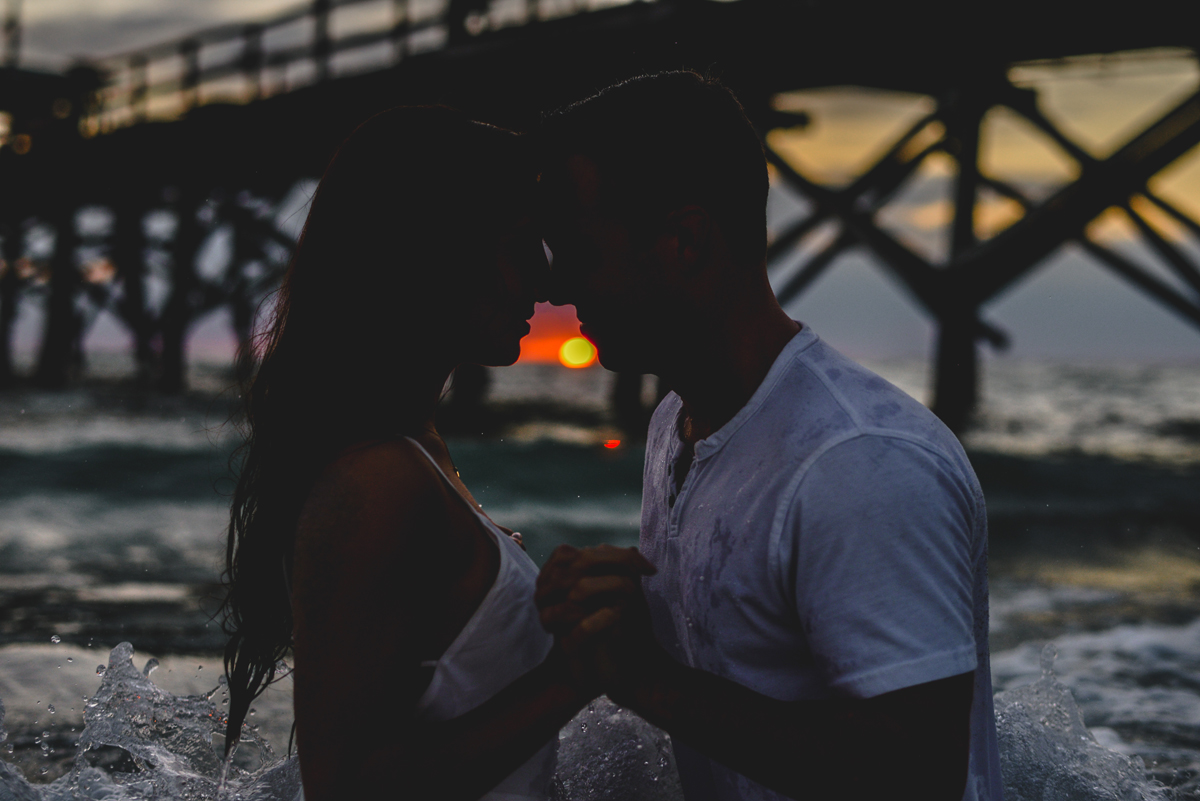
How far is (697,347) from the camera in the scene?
1.80m

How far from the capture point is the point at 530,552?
295 inches

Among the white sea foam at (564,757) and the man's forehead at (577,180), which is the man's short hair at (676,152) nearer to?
the man's forehead at (577,180)

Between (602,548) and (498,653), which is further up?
(602,548)

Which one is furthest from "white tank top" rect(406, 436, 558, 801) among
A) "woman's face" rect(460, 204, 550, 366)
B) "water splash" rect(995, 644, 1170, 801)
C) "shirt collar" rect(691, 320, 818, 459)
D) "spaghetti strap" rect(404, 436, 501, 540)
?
"water splash" rect(995, 644, 1170, 801)

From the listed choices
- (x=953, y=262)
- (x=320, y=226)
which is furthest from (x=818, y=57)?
(x=320, y=226)

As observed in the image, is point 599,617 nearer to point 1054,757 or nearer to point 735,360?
point 735,360

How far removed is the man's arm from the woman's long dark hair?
0.48m

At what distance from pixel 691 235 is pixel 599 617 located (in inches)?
29.4

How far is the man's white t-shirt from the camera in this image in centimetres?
139

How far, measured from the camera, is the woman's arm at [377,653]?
55.7 inches

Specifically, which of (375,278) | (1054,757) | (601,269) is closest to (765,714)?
(601,269)

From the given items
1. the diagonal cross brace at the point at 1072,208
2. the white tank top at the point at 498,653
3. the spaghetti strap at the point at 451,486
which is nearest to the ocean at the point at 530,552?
the white tank top at the point at 498,653

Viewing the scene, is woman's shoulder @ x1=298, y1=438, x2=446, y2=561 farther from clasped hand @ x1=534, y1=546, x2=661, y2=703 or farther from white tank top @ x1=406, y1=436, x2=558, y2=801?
clasped hand @ x1=534, y1=546, x2=661, y2=703

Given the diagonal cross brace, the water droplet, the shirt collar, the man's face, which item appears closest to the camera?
the shirt collar
